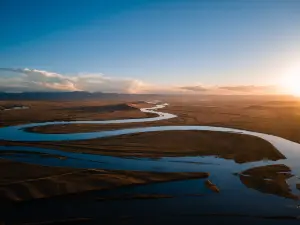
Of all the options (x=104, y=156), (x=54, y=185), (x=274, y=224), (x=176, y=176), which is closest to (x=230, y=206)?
(x=274, y=224)

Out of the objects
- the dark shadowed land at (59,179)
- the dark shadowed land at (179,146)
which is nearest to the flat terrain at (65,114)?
the dark shadowed land at (179,146)

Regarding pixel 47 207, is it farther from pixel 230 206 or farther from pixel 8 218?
pixel 230 206

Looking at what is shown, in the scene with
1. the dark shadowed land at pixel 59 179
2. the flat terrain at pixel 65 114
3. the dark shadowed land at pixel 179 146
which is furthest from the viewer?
the flat terrain at pixel 65 114

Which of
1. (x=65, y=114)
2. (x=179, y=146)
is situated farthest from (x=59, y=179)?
(x=65, y=114)

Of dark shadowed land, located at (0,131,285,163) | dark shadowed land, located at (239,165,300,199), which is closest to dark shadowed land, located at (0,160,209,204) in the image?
dark shadowed land, located at (239,165,300,199)

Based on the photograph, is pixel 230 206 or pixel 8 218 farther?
pixel 230 206

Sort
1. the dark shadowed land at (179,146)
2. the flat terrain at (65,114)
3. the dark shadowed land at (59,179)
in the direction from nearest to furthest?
the dark shadowed land at (59,179) < the dark shadowed land at (179,146) < the flat terrain at (65,114)

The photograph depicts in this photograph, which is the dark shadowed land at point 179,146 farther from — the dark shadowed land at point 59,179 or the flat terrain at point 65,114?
the flat terrain at point 65,114
